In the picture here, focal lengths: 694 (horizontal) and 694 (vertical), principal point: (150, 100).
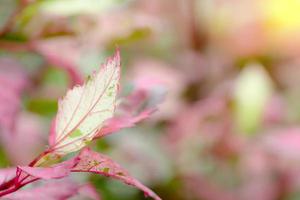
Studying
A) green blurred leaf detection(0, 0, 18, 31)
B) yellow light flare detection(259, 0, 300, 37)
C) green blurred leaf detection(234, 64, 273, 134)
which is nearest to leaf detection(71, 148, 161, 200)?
green blurred leaf detection(0, 0, 18, 31)

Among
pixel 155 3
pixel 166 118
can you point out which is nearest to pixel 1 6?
pixel 166 118

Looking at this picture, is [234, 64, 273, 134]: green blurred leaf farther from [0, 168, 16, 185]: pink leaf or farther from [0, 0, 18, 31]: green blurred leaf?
[0, 168, 16, 185]: pink leaf

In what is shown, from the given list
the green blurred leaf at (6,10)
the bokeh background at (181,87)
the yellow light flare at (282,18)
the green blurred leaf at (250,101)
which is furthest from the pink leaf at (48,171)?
the yellow light flare at (282,18)

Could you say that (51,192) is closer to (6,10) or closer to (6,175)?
(6,175)

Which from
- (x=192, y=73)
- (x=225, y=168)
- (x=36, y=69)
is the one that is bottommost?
(x=225, y=168)

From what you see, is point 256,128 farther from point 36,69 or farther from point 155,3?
point 155,3

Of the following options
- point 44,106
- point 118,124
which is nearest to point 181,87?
point 44,106
